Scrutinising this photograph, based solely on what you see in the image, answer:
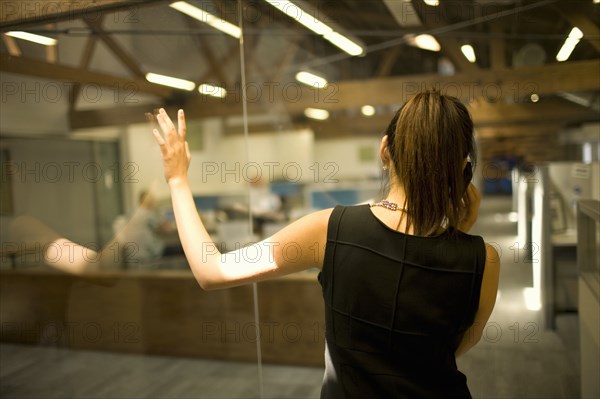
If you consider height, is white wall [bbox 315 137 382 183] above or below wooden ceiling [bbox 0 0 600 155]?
below

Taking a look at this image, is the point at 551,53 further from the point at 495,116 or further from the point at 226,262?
the point at 226,262

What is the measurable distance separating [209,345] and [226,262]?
1623 millimetres

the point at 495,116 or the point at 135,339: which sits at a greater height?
the point at 495,116

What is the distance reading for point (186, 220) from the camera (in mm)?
1117

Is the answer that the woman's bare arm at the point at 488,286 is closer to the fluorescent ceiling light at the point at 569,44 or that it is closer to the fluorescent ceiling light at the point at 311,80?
the fluorescent ceiling light at the point at 569,44

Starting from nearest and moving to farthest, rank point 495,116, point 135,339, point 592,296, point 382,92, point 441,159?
point 441,159 → point 592,296 → point 495,116 → point 382,92 → point 135,339

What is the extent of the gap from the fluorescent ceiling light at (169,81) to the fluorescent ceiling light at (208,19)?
0.29m

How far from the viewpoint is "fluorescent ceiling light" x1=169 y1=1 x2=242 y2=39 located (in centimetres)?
215

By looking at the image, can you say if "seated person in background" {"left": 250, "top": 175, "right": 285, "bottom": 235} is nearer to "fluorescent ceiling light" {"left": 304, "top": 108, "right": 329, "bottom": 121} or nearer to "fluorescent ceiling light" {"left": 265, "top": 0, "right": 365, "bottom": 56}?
"fluorescent ceiling light" {"left": 304, "top": 108, "right": 329, "bottom": 121}

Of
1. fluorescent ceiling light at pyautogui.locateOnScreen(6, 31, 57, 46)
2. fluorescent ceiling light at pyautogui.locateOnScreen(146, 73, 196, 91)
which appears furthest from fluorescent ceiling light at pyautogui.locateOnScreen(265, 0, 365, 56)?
fluorescent ceiling light at pyautogui.locateOnScreen(6, 31, 57, 46)

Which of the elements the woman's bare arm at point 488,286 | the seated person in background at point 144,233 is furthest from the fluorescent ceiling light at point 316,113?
the woman's bare arm at point 488,286

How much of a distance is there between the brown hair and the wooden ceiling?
2.59ft

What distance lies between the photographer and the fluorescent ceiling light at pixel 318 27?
2.05 m

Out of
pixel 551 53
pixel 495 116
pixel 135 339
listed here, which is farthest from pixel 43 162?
pixel 551 53
